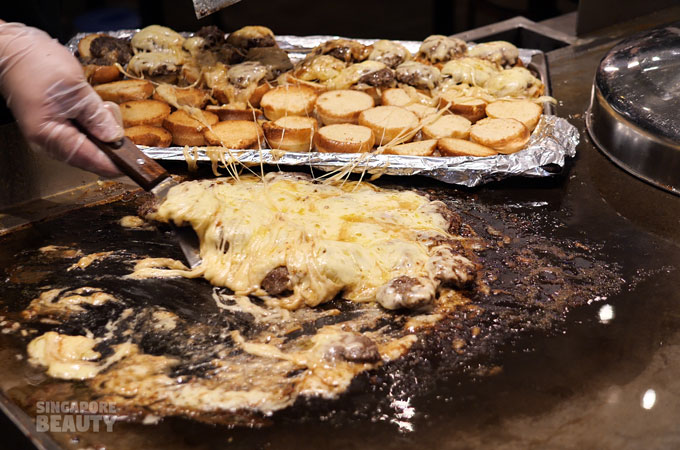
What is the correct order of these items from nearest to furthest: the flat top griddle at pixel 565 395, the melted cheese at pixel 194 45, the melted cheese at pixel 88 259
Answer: the flat top griddle at pixel 565 395 → the melted cheese at pixel 88 259 → the melted cheese at pixel 194 45

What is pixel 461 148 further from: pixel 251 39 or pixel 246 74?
pixel 251 39

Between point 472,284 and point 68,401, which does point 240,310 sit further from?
point 472,284

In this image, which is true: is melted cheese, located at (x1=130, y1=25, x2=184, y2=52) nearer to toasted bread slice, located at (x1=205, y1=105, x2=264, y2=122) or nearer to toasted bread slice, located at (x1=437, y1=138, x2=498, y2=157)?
toasted bread slice, located at (x1=205, y1=105, x2=264, y2=122)

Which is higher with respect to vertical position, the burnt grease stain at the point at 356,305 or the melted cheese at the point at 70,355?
the melted cheese at the point at 70,355

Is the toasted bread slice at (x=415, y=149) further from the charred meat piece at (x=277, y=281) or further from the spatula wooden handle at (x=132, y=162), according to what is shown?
the spatula wooden handle at (x=132, y=162)

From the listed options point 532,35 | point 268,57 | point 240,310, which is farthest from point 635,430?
point 532,35

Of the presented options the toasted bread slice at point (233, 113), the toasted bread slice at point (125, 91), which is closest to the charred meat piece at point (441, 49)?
the toasted bread slice at point (233, 113)
